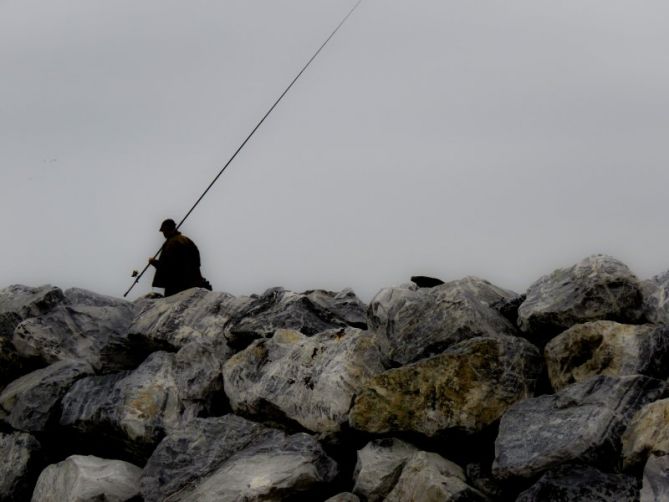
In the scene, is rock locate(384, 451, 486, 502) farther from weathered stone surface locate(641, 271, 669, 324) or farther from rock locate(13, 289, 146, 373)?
rock locate(13, 289, 146, 373)

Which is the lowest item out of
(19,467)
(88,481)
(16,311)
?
(19,467)

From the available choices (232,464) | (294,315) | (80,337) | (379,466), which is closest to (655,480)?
(379,466)

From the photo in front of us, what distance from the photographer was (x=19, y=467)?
9.60 meters

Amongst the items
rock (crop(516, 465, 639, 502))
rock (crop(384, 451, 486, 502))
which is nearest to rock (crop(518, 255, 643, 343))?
rock (crop(384, 451, 486, 502))

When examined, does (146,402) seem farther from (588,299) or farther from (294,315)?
(588,299)

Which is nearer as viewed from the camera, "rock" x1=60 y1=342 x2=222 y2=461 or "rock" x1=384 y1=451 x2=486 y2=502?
"rock" x1=384 y1=451 x2=486 y2=502

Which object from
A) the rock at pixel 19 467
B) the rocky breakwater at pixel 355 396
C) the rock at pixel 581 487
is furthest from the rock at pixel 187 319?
the rock at pixel 581 487

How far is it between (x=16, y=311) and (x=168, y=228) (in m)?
2.28

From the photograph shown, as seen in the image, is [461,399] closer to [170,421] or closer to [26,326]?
[170,421]

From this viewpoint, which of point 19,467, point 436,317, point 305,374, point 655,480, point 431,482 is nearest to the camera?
point 655,480

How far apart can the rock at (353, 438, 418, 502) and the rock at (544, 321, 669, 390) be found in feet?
3.69

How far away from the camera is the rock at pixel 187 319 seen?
9688 mm

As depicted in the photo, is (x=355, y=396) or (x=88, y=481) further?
(x=88, y=481)

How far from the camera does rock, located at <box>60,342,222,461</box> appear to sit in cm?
905
